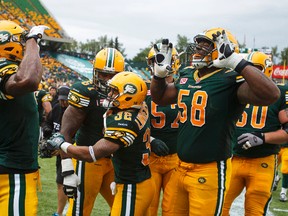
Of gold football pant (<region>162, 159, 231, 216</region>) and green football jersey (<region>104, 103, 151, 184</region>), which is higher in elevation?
green football jersey (<region>104, 103, 151, 184</region>)

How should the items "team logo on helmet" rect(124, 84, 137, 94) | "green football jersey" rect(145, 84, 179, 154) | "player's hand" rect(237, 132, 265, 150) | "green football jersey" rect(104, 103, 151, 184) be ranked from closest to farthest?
"green football jersey" rect(104, 103, 151, 184)
"team logo on helmet" rect(124, 84, 137, 94)
"player's hand" rect(237, 132, 265, 150)
"green football jersey" rect(145, 84, 179, 154)

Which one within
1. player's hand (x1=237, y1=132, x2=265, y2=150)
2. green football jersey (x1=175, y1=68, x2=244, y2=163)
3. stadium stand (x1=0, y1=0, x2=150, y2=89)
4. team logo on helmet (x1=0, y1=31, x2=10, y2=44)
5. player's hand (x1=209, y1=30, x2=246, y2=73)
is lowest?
player's hand (x1=237, y1=132, x2=265, y2=150)

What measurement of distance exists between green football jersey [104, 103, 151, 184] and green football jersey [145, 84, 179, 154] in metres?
0.81

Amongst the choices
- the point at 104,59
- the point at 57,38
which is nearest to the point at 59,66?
the point at 57,38

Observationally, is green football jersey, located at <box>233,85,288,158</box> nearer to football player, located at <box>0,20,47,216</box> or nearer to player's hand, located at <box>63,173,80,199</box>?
player's hand, located at <box>63,173,80,199</box>

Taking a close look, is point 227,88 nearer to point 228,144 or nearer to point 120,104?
point 228,144

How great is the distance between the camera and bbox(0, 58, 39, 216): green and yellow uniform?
10.4 feet

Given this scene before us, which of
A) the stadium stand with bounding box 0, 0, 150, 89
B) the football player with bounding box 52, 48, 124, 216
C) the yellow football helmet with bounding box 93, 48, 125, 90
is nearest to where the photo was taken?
the football player with bounding box 52, 48, 124, 216

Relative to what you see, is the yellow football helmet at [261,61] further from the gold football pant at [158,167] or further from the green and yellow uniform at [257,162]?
the gold football pant at [158,167]

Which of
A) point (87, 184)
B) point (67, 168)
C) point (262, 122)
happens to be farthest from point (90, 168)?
point (262, 122)

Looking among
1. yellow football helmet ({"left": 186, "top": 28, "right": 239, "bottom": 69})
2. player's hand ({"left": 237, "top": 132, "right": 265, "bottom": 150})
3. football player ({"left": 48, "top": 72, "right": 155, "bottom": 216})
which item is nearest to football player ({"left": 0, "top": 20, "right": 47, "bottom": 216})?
football player ({"left": 48, "top": 72, "right": 155, "bottom": 216})

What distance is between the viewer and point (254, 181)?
440 cm

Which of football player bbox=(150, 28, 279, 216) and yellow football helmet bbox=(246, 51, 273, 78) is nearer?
football player bbox=(150, 28, 279, 216)

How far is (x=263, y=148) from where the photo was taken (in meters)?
4.43
